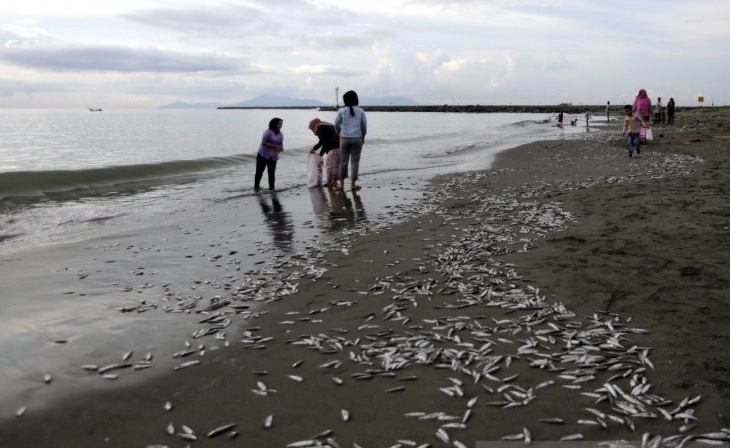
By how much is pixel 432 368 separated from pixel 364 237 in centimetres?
664

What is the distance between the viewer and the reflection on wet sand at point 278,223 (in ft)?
39.9

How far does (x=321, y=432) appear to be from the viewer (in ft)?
15.4

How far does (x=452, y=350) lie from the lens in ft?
20.1

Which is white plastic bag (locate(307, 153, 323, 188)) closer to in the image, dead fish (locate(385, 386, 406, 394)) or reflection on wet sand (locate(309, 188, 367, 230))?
reflection on wet sand (locate(309, 188, 367, 230))

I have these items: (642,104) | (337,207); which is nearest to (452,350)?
(337,207)

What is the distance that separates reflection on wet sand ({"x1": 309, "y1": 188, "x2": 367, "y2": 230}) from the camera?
1446 centimetres

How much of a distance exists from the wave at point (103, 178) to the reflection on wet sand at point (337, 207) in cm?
1080

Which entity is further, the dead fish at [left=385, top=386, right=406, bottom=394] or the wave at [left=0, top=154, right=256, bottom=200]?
the wave at [left=0, top=154, right=256, bottom=200]

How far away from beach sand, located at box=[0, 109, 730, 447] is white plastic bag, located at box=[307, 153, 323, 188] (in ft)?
34.0

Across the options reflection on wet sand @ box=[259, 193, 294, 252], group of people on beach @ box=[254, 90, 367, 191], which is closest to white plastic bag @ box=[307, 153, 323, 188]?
group of people on beach @ box=[254, 90, 367, 191]

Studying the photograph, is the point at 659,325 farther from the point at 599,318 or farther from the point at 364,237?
the point at 364,237

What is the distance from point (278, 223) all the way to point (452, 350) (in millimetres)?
9274

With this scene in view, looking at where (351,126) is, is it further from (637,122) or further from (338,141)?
(637,122)

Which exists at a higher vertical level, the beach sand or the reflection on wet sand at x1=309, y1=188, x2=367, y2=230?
the reflection on wet sand at x1=309, y1=188, x2=367, y2=230
